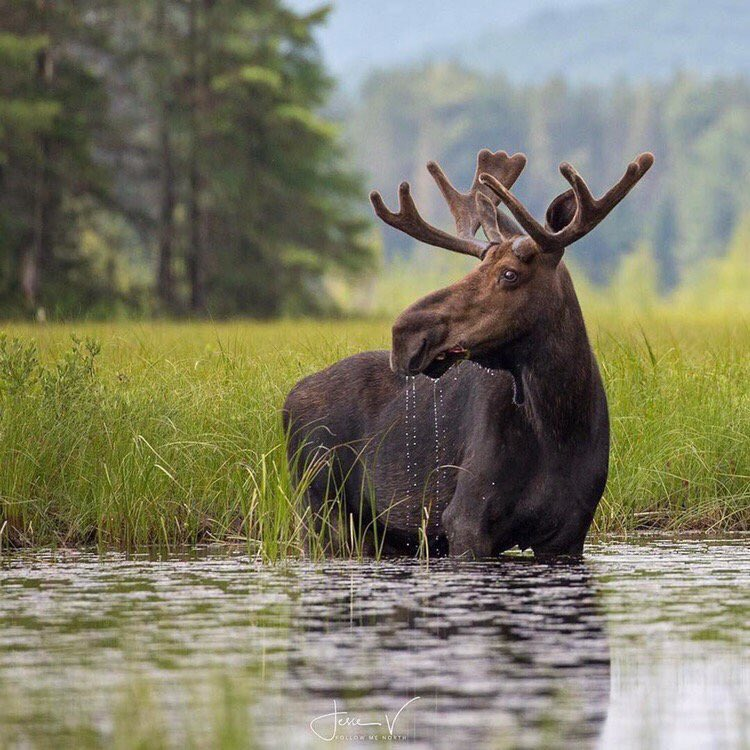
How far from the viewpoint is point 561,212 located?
8.88 m

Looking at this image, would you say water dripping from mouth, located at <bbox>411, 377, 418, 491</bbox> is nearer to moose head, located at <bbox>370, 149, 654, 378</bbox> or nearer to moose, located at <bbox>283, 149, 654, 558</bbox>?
moose, located at <bbox>283, 149, 654, 558</bbox>

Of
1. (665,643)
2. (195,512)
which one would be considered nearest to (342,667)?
(665,643)

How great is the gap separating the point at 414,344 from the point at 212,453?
2.67m

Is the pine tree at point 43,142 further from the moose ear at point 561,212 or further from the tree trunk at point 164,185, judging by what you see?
the moose ear at point 561,212

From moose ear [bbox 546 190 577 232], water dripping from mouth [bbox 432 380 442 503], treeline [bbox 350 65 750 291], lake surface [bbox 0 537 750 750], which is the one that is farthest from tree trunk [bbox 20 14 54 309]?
treeline [bbox 350 65 750 291]

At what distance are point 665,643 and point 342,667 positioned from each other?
3.94ft

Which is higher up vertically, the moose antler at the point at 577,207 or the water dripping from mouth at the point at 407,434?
the moose antler at the point at 577,207

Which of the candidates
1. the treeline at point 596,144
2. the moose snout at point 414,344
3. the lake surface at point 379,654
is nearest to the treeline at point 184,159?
the moose snout at point 414,344

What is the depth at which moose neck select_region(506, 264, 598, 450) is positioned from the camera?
8531 millimetres

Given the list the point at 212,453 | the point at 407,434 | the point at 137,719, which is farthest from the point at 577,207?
the point at 137,719

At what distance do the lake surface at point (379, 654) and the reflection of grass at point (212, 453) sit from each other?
3.36ft

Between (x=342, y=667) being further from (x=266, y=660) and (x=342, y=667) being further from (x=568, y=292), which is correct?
(x=568, y=292)

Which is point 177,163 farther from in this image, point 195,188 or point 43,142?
point 43,142

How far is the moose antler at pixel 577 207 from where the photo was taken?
8.50m
